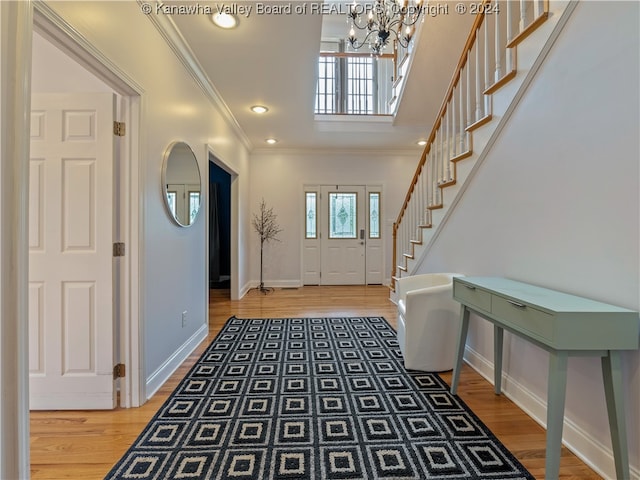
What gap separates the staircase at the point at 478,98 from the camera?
1.78 meters

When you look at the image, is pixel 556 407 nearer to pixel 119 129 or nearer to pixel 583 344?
pixel 583 344

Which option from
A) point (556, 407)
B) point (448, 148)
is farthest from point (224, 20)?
point (556, 407)

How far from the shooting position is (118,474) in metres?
1.40

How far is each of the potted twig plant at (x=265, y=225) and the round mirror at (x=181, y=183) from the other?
285 centimetres

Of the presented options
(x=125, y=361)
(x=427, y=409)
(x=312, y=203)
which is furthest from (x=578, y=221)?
(x=312, y=203)

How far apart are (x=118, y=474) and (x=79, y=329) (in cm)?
91

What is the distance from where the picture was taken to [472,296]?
1901mm

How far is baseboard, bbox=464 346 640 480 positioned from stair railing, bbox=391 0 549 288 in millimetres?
1640

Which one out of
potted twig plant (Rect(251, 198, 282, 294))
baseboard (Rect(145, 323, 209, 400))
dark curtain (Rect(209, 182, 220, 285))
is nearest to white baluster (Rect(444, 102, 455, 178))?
baseboard (Rect(145, 323, 209, 400))

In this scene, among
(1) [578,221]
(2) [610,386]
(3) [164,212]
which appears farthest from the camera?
(3) [164,212]

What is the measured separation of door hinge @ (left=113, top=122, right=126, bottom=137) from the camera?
1.90 meters

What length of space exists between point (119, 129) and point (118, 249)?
75 cm

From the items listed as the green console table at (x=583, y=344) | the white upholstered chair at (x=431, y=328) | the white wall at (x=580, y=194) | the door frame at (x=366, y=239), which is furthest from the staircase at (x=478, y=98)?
the door frame at (x=366, y=239)

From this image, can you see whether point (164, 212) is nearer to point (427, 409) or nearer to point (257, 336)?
point (257, 336)
